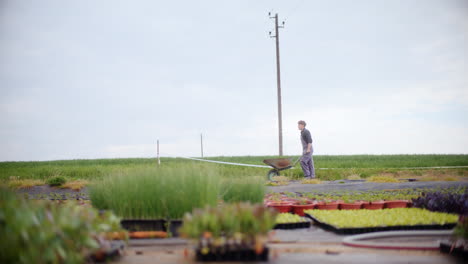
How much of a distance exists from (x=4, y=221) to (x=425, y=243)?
14.5ft

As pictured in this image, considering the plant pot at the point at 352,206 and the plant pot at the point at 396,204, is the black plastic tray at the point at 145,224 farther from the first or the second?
the plant pot at the point at 396,204

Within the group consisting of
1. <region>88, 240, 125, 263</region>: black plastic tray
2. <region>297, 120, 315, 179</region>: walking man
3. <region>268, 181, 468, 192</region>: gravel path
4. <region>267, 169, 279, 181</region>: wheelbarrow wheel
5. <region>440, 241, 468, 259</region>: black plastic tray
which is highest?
<region>297, 120, 315, 179</region>: walking man

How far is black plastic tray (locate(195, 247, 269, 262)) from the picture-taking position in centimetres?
395

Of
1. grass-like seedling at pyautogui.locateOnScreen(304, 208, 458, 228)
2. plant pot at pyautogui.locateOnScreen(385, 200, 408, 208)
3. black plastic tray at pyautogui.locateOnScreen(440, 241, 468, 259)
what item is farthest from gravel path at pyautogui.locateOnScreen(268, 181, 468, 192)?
black plastic tray at pyautogui.locateOnScreen(440, 241, 468, 259)

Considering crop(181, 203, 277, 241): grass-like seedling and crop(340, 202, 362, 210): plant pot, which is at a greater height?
crop(181, 203, 277, 241): grass-like seedling

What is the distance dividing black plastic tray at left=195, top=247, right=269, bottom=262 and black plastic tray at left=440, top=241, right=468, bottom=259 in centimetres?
202

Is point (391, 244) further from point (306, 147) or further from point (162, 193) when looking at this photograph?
point (306, 147)

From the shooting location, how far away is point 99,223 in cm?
401

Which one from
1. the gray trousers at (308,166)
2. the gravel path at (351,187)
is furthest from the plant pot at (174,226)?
the gray trousers at (308,166)

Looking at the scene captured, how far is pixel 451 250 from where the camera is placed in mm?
4523

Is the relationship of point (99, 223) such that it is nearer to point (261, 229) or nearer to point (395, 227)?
point (261, 229)

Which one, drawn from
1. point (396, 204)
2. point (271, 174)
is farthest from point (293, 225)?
point (271, 174)

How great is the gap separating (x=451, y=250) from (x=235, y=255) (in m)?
2.30

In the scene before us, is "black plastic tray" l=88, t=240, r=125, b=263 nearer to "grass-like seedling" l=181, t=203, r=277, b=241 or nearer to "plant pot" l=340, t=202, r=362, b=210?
"grass-like seedling" l=181, t=203, r=277, b=241
